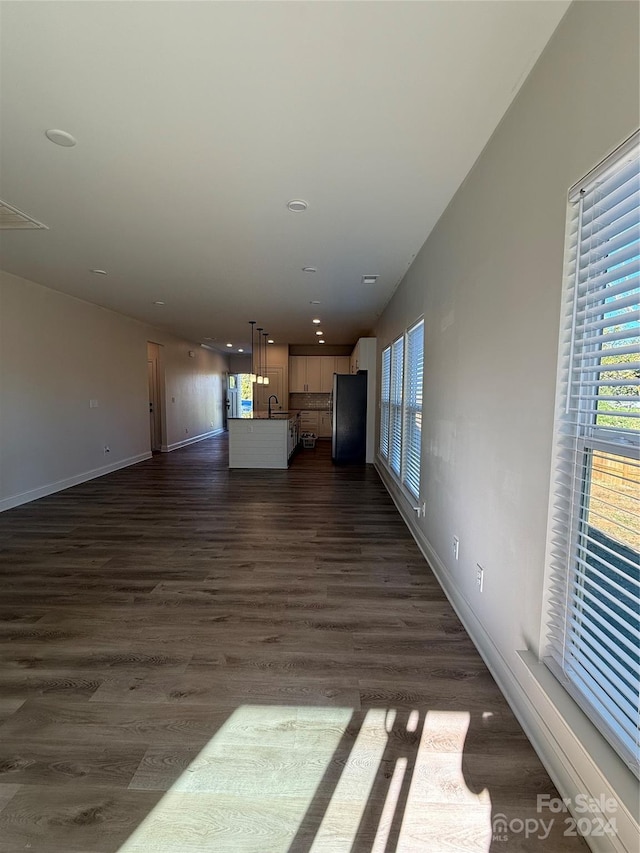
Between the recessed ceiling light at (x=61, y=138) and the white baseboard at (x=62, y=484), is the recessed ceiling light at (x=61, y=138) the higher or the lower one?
the higher one

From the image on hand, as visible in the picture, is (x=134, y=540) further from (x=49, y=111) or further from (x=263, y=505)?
(x=49, y=111)

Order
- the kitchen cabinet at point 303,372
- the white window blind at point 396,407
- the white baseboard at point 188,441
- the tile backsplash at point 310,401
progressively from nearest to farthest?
the white window blind at point 396,407 < the white baseboard at point 188,441 < the kitchen cabinet at point 303,372 < the tile backsplash at point 310,401

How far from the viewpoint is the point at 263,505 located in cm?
454

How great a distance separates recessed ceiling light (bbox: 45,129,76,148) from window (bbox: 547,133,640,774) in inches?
94.0

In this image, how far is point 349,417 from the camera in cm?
724

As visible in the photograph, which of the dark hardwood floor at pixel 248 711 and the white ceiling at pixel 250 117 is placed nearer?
the dark hardwood floor at pixel 248 711

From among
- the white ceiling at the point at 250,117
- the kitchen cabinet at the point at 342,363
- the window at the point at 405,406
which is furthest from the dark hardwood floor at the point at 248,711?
the kitchen cabinet at the point at 342,363

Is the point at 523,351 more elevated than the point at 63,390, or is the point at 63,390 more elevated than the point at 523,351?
the point at 523,351

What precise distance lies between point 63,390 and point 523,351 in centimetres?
558

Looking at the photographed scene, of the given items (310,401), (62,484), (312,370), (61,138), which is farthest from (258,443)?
(61,138)

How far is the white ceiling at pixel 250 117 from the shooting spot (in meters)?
1.33

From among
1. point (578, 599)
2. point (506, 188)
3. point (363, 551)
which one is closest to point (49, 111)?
point (506, 188)

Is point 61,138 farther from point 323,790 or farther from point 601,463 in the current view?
point 323,790

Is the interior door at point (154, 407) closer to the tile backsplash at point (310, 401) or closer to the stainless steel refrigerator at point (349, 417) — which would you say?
the tile backsplash at point (310, 401)
